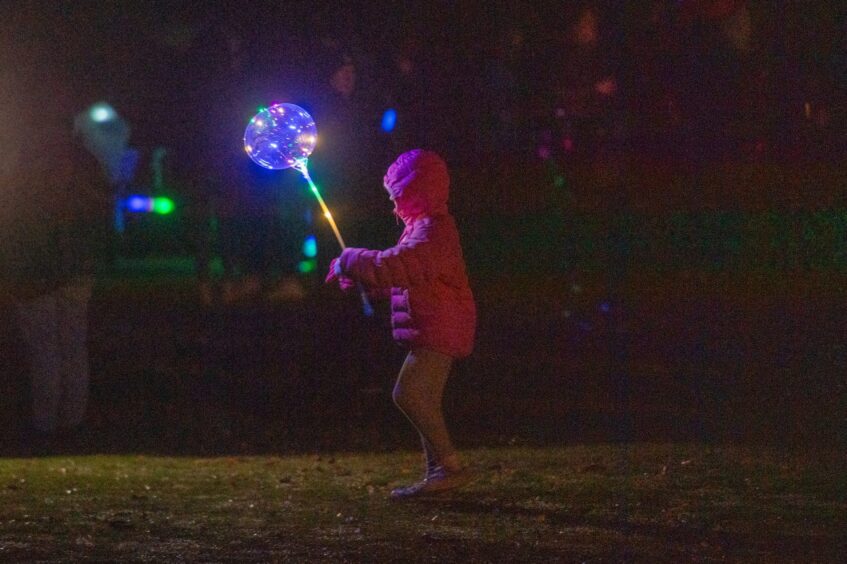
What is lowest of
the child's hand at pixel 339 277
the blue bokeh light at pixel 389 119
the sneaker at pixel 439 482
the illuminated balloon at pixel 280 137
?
the sneaker at pixel 439 482

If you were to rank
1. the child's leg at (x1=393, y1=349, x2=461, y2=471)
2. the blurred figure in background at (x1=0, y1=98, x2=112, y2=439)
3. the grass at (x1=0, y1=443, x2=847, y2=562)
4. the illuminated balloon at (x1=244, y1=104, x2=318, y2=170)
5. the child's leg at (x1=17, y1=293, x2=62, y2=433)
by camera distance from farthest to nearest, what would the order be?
the child's leg at (x1=17, y1=293, x2=62, y2=433)
the blurred figure in background at (x1=0, y1=98, x2=112, y2=439)
the illuminated balloon at (x1=244, y1=104, x2=318, y2=170)
the child's leg at (x1=393, y1=349, x2=461, y2=471)
the grass at (x1=0, y1=443, x2=847, y2=562)

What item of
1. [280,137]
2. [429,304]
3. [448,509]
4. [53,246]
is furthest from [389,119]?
[448,509]

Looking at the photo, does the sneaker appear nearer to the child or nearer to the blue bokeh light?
the child

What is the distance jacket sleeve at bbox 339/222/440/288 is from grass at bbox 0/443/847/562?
1.22 meters

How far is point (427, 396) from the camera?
7.31 m

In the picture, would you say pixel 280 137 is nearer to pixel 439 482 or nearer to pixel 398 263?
pixel 398 263

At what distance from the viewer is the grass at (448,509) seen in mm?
6152

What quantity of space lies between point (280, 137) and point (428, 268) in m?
1.56

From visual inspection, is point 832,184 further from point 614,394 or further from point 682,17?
point 614,394

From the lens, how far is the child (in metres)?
7.08

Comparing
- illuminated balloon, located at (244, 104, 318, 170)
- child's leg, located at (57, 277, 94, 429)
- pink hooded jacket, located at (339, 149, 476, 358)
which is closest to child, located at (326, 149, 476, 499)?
pink hooded jacket, located at (339, 149, 476, 358)

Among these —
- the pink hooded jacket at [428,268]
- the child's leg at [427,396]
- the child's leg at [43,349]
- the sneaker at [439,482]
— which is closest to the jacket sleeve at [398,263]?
the pink hooded jacket at [428,268]

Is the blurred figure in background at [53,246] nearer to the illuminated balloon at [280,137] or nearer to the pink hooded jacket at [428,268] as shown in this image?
the illuminated balloon at [280,137]

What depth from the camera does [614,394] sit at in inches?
502
